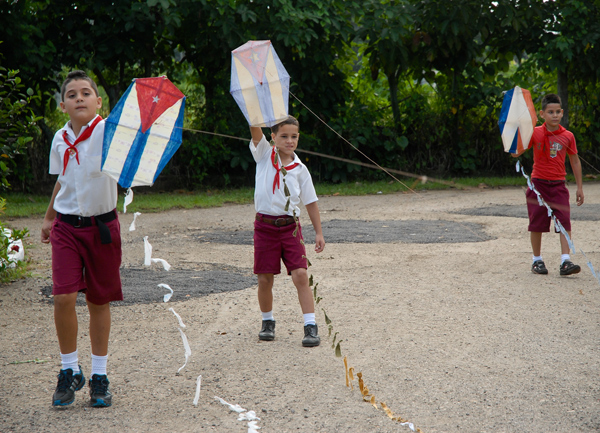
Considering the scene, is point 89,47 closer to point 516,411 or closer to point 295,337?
point 295,337

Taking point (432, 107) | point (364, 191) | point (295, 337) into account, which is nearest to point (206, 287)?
point (295, 337)

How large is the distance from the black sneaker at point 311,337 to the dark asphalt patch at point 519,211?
19.6ft

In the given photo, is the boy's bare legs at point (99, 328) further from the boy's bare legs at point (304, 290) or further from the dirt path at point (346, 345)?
the boy's bare legs at point (304, 290)

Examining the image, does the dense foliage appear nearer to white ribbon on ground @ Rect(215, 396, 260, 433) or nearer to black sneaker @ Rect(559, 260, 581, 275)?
black sneaker @ Rect(559, 260, 581, 275)

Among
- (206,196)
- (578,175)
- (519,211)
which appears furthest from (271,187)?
(206,196)

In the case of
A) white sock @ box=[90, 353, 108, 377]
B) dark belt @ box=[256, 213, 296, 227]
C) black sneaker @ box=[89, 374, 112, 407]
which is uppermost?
dark belt @ box=[256, 213, 296, 227]

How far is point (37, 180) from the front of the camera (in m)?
13.1

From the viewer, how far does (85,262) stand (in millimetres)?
3320

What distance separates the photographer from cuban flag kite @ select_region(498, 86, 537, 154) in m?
5.58

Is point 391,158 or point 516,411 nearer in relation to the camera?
point 516,411

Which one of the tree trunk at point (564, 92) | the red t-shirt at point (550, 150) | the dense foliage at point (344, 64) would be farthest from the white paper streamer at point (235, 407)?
the tree trunk at point (564, 92)

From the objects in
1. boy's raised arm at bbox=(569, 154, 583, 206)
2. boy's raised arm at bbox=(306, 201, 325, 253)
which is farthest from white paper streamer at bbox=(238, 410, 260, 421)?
boy's raised arm at bbox=(569, 154, 583, 206)

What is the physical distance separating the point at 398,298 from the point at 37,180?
394 inches

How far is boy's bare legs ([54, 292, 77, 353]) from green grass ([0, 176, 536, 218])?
7.17m
